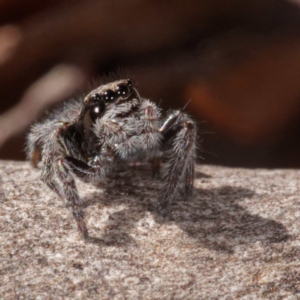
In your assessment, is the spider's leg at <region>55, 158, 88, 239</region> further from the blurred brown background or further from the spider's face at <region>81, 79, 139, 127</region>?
the blurred brown background

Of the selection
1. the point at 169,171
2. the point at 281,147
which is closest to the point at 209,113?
the point at 281,147

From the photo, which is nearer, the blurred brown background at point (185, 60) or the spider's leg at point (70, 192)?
the spider's leg at point (70, 192)

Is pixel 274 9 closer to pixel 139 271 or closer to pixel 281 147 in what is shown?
pixel 281 147

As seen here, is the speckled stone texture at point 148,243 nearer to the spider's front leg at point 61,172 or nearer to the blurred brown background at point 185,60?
the spider's front leg at point 61,172

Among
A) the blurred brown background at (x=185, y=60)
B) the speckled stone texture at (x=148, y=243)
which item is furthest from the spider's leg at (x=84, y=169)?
the blurred brown background at (x=185, y=60)

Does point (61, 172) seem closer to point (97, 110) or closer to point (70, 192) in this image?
point (70, 192)

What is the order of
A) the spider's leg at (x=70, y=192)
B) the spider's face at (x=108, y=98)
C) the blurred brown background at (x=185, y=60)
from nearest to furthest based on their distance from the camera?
the spider's leg at (x=70, y=192)
the spider's face at (x=108, y=98)
the blurred brown background at (x=185, y=60)

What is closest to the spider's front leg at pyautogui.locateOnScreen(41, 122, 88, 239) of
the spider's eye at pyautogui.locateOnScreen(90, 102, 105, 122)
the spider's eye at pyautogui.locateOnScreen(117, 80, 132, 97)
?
the spider's eye at pyautogui.locateOnScreen(90, 102, 105, 122)
